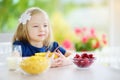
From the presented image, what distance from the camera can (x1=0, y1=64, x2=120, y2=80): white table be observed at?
154 centimetres

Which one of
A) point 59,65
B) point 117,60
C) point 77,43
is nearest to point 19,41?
point 59,65

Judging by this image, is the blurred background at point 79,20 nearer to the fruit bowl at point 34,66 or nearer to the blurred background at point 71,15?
the blurred background at point 71,15

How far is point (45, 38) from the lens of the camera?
2.22m

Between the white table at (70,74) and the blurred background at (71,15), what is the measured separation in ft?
7.65

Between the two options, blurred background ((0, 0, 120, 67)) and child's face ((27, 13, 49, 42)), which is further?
blurred background ((0, 0, 120, 67))

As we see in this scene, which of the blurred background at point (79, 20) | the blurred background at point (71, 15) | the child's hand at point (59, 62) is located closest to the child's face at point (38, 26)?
the child's hand at point (59, 62)

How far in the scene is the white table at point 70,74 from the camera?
154 centimetres

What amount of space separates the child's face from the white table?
33 centimetres

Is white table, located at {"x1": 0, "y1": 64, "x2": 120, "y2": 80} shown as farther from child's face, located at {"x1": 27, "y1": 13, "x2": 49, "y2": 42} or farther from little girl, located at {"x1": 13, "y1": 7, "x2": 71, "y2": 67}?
child's face, located at {"x1": 27, "y1": 13, "x2": 49, "y2": 42}

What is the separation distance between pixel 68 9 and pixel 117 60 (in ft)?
3.44

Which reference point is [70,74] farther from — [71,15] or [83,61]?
[71,15]

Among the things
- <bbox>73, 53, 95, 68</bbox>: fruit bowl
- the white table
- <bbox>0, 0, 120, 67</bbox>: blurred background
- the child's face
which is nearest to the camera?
the white table

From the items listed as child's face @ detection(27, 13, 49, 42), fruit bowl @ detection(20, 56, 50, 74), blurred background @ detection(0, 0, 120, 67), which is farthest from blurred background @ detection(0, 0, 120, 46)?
fruit bowl @ detection(20, 56, 50, 74)

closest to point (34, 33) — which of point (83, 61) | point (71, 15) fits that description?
point (83, 61)
